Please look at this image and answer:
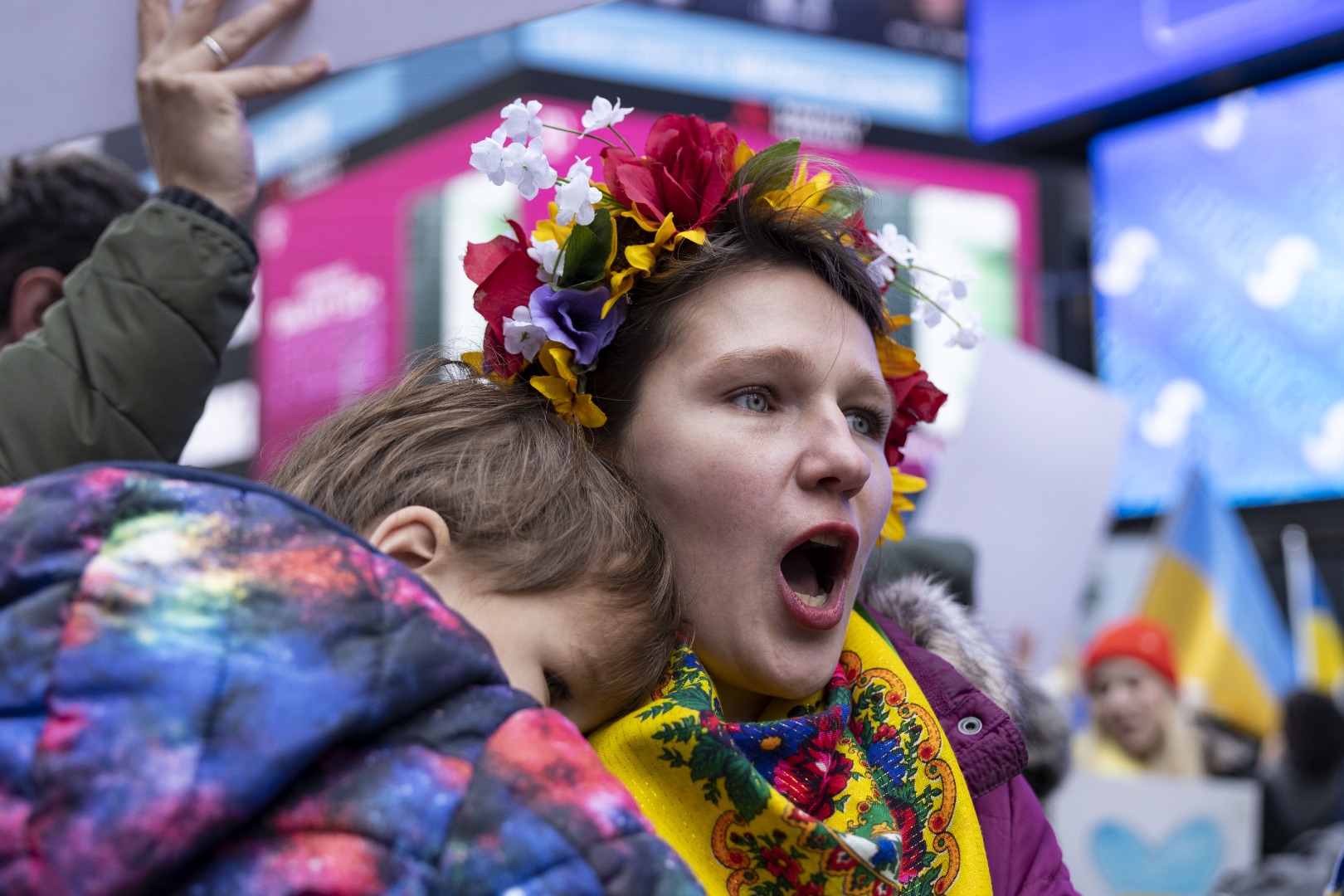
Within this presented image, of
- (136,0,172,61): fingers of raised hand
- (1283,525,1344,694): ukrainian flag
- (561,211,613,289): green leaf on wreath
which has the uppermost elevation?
(136,0,172,61): fingers of raised hand

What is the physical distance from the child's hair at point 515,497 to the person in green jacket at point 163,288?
0.25 m

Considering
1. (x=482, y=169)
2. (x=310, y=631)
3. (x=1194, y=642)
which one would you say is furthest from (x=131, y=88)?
(x=1194, y=642)

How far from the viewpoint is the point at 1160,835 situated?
3.80m

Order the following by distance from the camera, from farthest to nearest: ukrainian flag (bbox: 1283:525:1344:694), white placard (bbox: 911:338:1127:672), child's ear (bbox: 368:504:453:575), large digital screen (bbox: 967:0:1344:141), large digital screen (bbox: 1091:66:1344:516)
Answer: large digital screen (bbox: 1091:66:1344:516) < large digital screen (bbox: 967:0:1344:141) < ukrainian flag (bbox: 1283:525:1344:694) < white placard (bbox: 911:338:1127:672) < child's ear (bbox: 368:504:453:575)

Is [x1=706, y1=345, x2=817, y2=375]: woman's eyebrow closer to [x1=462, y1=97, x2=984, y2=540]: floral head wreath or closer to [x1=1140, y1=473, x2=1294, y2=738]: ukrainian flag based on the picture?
[x1=462, y1=97, x2=984, y2=540]: floral head wreath

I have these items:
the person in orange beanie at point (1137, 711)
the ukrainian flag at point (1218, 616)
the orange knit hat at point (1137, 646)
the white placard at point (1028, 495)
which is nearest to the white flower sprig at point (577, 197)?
the white placard at point (1028, 495)

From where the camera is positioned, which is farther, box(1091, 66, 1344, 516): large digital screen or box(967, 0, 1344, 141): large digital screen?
box(1091, 66, 1344, 516): large digital screen

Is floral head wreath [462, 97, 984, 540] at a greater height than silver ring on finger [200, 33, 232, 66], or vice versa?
silver ring on finger [200, 33, 232, 66]

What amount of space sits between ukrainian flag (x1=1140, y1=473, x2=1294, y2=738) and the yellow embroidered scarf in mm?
4150

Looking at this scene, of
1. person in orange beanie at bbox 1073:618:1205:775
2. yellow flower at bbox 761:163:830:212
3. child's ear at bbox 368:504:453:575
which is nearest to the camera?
child's ear at bbox 368:504:453:575

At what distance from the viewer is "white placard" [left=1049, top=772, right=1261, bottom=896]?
12.4ft

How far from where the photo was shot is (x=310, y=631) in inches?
31.4

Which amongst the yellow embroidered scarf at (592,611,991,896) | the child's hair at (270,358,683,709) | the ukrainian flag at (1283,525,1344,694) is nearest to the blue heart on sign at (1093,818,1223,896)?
the ukrainian flag at (1283,525,1344,694)

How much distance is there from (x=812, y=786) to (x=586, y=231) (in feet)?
2.05
